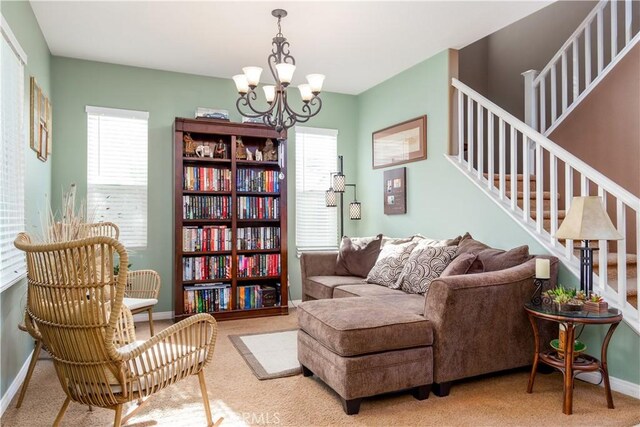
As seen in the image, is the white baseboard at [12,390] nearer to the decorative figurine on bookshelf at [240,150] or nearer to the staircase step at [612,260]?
the decorative figurine on bookshelf at [240,150]

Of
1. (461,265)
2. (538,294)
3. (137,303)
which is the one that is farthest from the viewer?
(137,303)

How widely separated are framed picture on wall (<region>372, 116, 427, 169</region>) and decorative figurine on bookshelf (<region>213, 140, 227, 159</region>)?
6.06ft

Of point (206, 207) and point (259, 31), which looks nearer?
point (259, 31)

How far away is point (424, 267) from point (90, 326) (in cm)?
247

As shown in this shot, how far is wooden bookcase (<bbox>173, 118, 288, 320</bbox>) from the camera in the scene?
14.6ft

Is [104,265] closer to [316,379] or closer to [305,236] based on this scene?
[316,379]

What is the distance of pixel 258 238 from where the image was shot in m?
4.83

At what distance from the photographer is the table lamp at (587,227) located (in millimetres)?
2506

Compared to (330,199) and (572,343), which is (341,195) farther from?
(572,343)

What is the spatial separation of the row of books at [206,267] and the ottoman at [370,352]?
85.2 inches

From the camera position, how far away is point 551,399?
2555 mm

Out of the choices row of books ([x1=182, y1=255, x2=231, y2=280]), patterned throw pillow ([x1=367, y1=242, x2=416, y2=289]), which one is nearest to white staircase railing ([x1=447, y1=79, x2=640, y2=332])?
patterned throw pillow ([x1=367, y1=242, x2=416, y2=289])

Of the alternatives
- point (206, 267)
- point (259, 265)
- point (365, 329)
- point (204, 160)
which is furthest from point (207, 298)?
point (365, 329)

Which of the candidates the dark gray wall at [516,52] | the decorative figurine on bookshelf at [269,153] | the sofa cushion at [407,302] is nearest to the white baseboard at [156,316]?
the decorative figurine on bookshelf at [269,153]
